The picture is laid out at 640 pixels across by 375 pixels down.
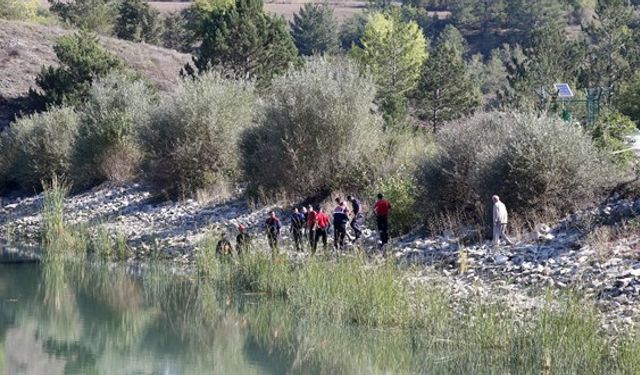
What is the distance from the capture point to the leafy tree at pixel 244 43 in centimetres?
5672

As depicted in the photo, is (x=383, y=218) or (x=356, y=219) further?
(x=356, y=219)

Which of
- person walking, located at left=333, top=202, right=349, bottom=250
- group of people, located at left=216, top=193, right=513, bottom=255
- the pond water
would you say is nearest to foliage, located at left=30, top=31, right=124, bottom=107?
the pond water

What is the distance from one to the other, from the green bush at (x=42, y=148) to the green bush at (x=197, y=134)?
9194mm

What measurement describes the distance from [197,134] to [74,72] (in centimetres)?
2159

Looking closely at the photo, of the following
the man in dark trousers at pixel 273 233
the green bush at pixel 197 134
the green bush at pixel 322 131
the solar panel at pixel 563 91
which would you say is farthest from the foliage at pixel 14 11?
the man in dark trousers at pixel 273 233

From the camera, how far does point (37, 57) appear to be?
7881 centimetres

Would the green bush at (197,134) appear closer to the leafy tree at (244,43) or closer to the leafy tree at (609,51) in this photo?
the leafy tree at (244,43)

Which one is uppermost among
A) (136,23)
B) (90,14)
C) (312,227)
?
(90,14)

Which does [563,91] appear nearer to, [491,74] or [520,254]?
[520,254]

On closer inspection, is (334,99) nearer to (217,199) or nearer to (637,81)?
(217,199)

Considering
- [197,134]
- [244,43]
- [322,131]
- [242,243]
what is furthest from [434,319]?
[244,43]

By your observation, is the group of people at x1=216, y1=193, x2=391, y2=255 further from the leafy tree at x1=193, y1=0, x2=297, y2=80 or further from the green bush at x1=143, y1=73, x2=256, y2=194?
the leafy tree at x1=193, y1=0, x2=297, y2=80

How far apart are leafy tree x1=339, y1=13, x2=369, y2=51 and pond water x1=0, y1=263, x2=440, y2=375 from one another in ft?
325

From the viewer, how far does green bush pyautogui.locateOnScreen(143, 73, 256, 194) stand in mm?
41875
